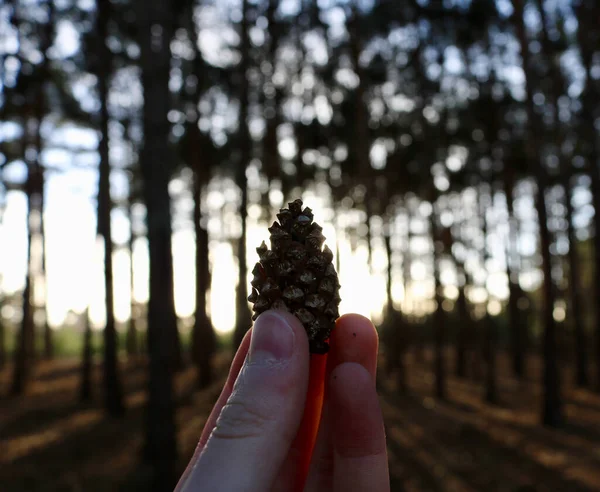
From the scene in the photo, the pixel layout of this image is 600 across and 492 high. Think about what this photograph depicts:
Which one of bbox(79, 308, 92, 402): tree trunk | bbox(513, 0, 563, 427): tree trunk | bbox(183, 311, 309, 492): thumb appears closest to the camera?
bbox(183, 311, 309, 492): thumb

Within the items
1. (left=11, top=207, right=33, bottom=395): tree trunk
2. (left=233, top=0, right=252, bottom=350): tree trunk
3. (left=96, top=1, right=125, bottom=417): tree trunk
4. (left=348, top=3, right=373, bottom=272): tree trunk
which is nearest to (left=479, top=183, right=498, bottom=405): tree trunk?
(left=348, top=3, right=373, bottom=272): tree trunk

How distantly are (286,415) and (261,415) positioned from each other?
0.11m

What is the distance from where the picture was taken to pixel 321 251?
2.14 metres

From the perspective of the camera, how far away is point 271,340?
1.93 meters

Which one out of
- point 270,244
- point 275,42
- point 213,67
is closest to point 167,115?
point 270,244

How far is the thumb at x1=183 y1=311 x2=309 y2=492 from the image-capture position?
1.75 meters

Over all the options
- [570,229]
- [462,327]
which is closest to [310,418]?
[570,229]

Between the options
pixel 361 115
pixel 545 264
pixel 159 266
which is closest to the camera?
pixel 159 266

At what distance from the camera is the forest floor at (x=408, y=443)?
401 inches

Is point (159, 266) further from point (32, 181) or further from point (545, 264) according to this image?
point (32, 181)

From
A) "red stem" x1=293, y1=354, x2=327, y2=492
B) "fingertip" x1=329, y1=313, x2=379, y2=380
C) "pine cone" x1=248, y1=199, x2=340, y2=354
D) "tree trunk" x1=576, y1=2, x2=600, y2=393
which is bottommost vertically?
"red stem" x1=293, y1=354, x2=327, y2=492

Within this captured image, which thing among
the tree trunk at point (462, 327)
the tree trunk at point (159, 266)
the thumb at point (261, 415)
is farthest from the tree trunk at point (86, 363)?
the thumb at point (261, 415)

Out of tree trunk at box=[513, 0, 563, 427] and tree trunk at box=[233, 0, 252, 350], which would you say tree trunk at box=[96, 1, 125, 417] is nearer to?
tree trunk at box=[233, 0, 252, 350]

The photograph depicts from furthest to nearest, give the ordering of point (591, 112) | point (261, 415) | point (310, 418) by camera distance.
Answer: point (591, 112)
point (310, 418)
point (261, 415)
